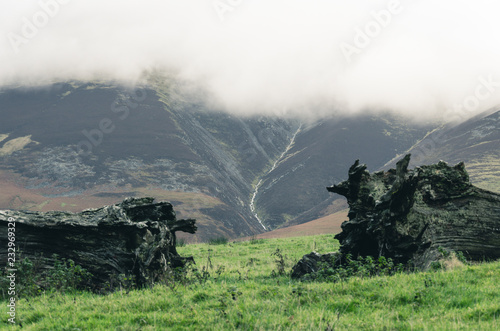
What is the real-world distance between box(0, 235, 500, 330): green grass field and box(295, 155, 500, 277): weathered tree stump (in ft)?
7.24

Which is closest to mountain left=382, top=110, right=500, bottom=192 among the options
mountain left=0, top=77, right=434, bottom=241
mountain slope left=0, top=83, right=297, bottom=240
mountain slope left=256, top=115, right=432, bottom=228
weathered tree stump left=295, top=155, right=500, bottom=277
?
mountain slope left=256, top=115, right=432, bottom=228

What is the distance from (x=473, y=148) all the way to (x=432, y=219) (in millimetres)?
146783

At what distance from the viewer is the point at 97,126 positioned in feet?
565

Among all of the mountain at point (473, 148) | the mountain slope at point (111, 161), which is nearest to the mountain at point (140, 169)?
the mountain slope at point (111, 161)

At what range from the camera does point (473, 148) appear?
136750 mm

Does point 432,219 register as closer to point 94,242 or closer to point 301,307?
point 301,307

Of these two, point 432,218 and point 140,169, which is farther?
point 140,169

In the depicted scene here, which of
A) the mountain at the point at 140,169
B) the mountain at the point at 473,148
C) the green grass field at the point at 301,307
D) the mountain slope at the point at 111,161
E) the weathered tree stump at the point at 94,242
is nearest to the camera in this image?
the green grass field at the point at 301,307

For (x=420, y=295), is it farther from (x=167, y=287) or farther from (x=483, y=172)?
(x=483, y=172)

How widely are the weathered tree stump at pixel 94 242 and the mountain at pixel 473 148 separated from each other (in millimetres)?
104985

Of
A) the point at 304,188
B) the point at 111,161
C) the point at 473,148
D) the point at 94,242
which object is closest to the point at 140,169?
the point at 111,161

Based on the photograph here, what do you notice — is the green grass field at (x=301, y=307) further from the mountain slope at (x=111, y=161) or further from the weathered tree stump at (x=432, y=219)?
the mountain slope at (x=111, y=161)

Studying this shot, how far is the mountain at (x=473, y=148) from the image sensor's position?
109m

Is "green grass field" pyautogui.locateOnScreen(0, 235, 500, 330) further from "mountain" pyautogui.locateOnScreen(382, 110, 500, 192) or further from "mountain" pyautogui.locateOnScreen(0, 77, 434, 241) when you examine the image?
"mountain" pyautogui.locateOnScreen(382, 110, 500, 192)
